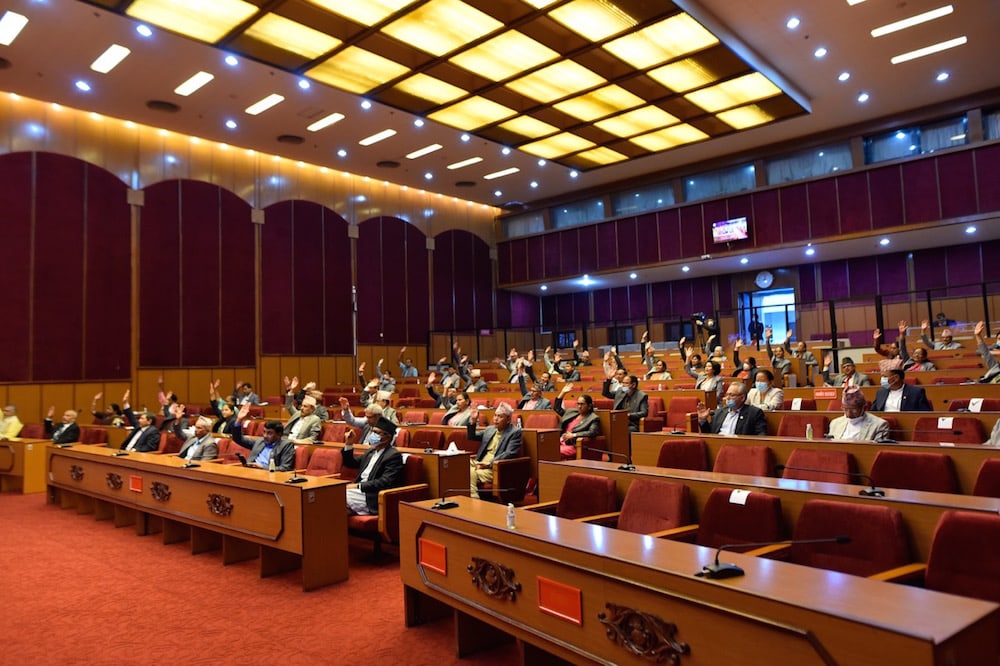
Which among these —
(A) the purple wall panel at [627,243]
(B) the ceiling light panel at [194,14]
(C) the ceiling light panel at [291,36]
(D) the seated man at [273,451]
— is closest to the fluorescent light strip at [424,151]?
(C) the ceiling light panel at [291,36]

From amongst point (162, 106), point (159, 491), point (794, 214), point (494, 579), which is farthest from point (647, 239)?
point (494, 579)

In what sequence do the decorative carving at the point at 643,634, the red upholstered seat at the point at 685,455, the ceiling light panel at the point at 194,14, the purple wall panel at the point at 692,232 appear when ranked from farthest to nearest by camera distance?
the purple wall panel at the point at 692,232, the ceiling light panel at the point at 194,14, the red upholstered seat at the point at 685,455, the decorative carving at the point at 643,634

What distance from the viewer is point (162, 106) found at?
1173 centimetres

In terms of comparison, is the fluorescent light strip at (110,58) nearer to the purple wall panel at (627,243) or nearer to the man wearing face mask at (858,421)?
the man wearing face mask at (858,421)

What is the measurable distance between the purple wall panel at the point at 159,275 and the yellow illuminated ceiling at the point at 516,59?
4.79m

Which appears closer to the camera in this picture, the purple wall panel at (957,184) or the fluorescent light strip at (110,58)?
the fluorescent light strip at (110,58)

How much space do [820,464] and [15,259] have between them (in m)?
12.9

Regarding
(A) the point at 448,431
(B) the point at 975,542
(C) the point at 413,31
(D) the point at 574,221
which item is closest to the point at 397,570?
(A) the point at 448,431

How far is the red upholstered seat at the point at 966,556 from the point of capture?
224 cm

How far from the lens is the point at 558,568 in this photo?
2.54m

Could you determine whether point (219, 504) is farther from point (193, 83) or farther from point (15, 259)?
point (15, 259)

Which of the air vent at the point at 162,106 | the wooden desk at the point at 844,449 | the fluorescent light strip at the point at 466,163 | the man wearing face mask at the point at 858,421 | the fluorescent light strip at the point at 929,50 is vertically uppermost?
the air vent at the point at 162,106

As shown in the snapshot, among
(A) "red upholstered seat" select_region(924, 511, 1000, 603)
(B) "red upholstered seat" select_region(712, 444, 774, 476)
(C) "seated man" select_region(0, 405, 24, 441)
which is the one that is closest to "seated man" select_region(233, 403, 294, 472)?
(B) "red upholstered seat" select_region(712, 444, 774, 476)

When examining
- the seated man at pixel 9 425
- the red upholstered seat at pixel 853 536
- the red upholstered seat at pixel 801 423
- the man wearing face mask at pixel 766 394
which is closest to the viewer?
the red upholstered seat at pixel 853 536
